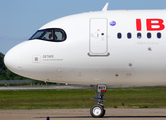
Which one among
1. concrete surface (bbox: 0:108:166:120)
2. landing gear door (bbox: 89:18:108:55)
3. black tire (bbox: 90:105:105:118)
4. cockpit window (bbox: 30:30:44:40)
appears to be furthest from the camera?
concrete surface (bbox: 0:108:166:120)

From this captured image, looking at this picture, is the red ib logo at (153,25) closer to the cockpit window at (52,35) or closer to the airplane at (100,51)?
the airplane at (100,51)

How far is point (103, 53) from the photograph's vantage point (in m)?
19.4

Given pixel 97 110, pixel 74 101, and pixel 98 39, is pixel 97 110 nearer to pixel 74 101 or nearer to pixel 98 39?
pixel 98 39

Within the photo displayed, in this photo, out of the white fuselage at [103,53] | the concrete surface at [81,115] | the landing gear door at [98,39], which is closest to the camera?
the white fuselage at [103,53]

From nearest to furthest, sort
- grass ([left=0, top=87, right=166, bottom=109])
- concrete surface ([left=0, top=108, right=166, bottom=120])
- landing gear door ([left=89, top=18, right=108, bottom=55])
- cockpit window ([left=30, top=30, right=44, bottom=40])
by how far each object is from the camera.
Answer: landing gear door ([left=89, top=18, right=108, bottom=55]) < cockpit window ([left=30, top=30, right=44, bottom=40]) < concrete surface ([left=0, top=108, right=166, bottom=120]) < grass ([left=0, top=87, right=166, bottom=109])

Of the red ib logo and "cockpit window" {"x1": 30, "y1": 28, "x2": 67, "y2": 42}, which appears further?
"cockpit window" {"x1": 30, "y1": 28, "x2": 67, "y2": 42}

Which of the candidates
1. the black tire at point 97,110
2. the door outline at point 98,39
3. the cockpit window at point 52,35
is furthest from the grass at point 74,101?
the cockpit window at point 52,35

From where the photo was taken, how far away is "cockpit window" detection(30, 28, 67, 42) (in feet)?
65.6

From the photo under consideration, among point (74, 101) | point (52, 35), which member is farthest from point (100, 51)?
point (74, 101)

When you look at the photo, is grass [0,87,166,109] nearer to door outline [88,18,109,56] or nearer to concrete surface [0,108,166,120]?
concrete surface [0,108,166,120]

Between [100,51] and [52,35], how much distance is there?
10.3 feet

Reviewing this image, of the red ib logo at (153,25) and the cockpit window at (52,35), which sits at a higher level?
the red ib logo at (153,25)

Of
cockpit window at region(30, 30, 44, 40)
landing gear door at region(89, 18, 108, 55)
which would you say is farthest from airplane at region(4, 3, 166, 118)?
cockpit window at region(30, 30, 44, 40)

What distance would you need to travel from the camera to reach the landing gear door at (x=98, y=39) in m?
19.4
